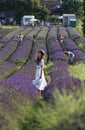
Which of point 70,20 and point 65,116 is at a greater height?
point 65,116

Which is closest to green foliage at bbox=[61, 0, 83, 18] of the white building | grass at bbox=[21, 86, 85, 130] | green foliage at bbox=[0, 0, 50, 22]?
green foliage at bbox=[0, 0, 50, 22]

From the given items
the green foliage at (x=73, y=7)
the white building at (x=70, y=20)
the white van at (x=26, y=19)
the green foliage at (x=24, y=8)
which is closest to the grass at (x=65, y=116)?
the white building at (x=70, y=20)

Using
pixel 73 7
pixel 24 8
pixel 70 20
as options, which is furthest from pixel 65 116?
pixel 73 7

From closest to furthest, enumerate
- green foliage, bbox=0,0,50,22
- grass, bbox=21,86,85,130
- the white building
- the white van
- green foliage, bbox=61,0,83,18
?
1. grass, bbox=21,86,85,130
2. the white building
3. the white van
4. green foliage, bbox=0,0,50,22
5. green foliage, bbox=61,0,83,18

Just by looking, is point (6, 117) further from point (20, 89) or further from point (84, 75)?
point (84, 75)

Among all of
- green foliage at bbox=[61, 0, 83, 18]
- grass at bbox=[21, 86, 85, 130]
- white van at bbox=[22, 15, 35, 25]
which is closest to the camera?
grass at bbox=[21, 86, 85, 130]

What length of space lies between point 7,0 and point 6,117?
111m

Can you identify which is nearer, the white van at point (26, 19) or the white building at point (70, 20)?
the white building at point (70, 20)

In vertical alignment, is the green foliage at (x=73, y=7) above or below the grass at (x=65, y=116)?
below

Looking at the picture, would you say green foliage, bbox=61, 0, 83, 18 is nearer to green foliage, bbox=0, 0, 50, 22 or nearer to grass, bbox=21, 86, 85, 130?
green foliage, bbox=0, 0, 50, 22

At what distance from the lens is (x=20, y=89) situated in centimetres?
1059

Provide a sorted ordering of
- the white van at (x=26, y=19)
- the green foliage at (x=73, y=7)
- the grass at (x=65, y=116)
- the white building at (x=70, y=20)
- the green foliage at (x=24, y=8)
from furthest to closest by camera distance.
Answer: the green foliage at (x=73, y=7)
the green foliage at (x=24, y=8)
the white van at (x=26, y=19)
the white building at (x=70, y=20)
the grass at (x=65, y=116)

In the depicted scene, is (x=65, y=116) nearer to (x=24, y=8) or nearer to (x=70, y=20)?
(x=70, y=20)

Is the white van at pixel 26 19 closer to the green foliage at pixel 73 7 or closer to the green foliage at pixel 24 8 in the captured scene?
the green foliage at pixel 24 8
